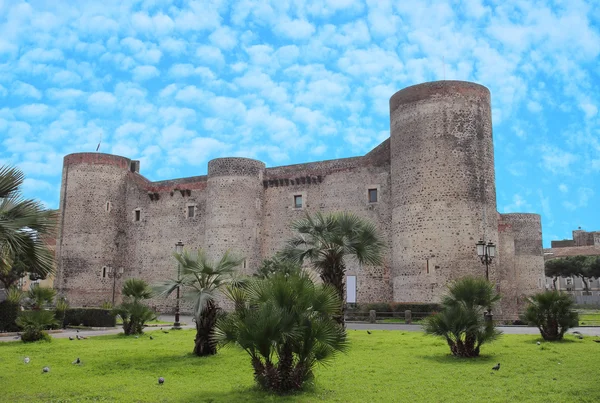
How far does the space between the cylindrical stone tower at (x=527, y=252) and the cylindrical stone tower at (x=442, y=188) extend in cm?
1083

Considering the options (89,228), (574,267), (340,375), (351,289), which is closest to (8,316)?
(340,375)

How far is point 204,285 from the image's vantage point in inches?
548

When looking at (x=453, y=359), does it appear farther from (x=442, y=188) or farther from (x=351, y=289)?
(x=351, y=289)

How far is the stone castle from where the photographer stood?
1123 inches

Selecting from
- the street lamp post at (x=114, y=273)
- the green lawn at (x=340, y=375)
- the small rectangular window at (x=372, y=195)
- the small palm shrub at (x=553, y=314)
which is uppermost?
the small rectangular window at (x=372, y=195)

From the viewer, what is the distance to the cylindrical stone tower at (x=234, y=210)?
36.2m

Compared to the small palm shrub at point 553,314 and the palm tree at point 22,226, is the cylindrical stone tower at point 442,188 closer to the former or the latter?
the small palm shrub at point 553,314

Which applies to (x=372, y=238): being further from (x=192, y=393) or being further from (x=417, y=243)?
(x=417, y=243)

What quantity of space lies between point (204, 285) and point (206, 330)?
1.05 meters

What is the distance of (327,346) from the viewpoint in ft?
29.6

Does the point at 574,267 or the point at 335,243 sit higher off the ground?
the point at 574,267

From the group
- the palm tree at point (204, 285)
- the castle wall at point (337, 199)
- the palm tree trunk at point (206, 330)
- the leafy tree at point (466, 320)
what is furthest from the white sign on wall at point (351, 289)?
the palm tree trunk at point (206, 330)

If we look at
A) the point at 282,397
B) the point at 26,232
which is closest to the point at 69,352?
the point at 26,232

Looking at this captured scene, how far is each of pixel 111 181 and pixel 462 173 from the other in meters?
24.8
